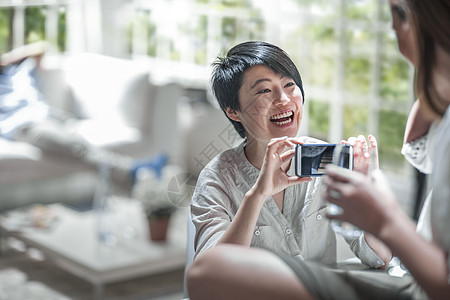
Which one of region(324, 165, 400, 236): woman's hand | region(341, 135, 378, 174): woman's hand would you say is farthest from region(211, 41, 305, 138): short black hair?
region(324, 165, 400, 236): woman's hand

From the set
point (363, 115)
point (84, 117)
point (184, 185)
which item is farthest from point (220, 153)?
point (84, 117)

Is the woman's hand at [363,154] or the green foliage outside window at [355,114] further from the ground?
the woman's hand at [363,154]

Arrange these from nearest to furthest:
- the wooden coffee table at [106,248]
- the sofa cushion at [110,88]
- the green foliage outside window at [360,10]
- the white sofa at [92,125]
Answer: the wooden coffee table at [106,248] → the green foliage outside window at [360,10] → the white sofa at [92,125] → the sofa cushion at [110,88]

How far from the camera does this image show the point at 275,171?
83 cm

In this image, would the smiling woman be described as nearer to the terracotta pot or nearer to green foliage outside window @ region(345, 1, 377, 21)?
the terracotta pot

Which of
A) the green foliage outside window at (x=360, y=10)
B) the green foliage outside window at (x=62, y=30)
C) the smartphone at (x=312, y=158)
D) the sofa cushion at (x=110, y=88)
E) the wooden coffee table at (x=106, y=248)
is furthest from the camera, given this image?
the green foliage outside window at (x=62, y=30)

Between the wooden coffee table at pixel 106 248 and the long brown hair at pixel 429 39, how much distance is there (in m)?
1.86

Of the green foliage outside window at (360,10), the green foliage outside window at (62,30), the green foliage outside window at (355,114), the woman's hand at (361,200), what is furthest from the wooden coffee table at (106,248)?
the green foliage outside window at (62,30)

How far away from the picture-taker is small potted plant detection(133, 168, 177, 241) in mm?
2592

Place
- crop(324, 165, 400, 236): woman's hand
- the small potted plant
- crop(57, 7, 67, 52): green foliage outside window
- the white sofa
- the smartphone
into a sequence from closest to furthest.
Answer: crop(324, 165, 400, 236): woman's hand → the smartphone → the small potted plant → the white sofa → crop(57, 7, 67, 52): green foliage outside window

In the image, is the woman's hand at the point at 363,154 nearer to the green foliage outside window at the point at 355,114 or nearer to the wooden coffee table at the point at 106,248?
the wooden coffee table at the point at 106,248

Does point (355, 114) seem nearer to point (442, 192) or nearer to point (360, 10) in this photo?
point (360, 10)

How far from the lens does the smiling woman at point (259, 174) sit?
2.87 ft

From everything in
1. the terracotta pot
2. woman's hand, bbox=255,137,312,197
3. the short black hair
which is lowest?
the terracotta pot
